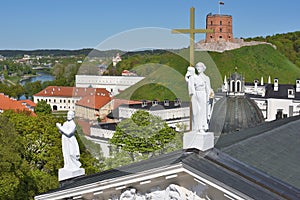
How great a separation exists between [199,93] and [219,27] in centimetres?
13422

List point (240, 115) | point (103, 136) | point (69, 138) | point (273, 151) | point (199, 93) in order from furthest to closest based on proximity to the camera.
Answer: point (240, 115) → point (103, 136) → point (273, 151) → point (69, 138) → point (199, 93)

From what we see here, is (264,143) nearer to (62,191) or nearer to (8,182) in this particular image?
(62,191)

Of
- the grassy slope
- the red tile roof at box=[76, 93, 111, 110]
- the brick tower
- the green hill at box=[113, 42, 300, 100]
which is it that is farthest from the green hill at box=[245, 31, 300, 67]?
the red tile roof at box=[76, 93, 111, 110]

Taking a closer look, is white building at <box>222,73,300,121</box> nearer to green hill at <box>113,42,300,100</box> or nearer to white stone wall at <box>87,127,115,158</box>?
white stone wall at <box>87,127,115,158</box>

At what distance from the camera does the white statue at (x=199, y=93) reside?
36.7 ft

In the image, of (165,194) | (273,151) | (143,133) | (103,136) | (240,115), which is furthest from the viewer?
(240,115)

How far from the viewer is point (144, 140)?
19734 millimetres

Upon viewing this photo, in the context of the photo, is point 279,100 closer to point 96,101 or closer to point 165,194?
point 96,101

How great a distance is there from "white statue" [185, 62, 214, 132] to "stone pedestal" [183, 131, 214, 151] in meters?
0.28

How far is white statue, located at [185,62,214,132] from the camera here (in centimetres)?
1119

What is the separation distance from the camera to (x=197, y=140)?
11641 millimetres

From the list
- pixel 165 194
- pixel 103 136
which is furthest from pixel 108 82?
pixel 165 194

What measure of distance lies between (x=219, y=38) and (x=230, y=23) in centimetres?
772

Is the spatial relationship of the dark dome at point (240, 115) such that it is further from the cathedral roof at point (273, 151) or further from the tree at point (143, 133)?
the cathedral roof at point (273, 151)
